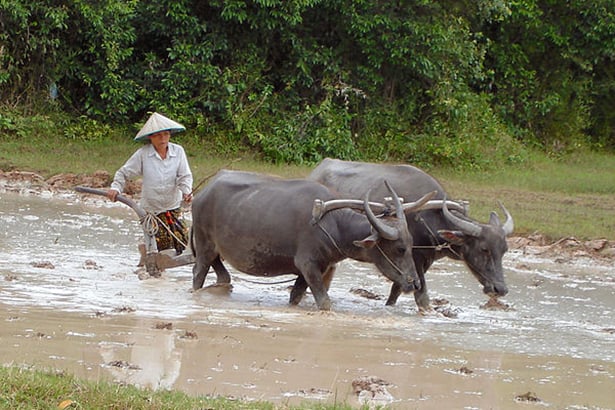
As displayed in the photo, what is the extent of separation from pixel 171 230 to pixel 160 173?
1.85ft

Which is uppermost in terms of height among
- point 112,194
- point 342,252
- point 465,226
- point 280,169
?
point 465,226

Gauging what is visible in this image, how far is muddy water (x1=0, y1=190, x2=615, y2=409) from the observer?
232 inches

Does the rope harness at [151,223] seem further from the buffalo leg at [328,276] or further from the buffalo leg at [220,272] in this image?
the buffalo leg at [328,276]

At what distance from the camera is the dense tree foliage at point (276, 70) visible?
695 inches

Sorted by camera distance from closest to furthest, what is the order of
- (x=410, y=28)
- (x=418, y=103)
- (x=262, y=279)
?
1. (x=262, y=279)
2. (x=410, y=28)
3. (x=418, y=103)

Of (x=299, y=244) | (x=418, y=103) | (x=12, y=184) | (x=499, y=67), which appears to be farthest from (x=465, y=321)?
(x=499, y=67)

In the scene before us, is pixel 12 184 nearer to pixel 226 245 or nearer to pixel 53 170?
pixel 53 170

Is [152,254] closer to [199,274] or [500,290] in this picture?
[199,274]

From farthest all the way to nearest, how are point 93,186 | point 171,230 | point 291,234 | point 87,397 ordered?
point 93,186 → point 171,230 → point 291,234 → point 87,397

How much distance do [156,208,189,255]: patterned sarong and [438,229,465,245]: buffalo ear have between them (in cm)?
230

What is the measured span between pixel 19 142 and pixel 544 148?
35.1ft

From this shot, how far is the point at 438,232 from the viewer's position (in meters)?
8.72

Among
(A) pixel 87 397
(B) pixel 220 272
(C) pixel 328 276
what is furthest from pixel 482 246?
(A) pixel 87 397

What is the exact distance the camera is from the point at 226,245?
8898 mm
